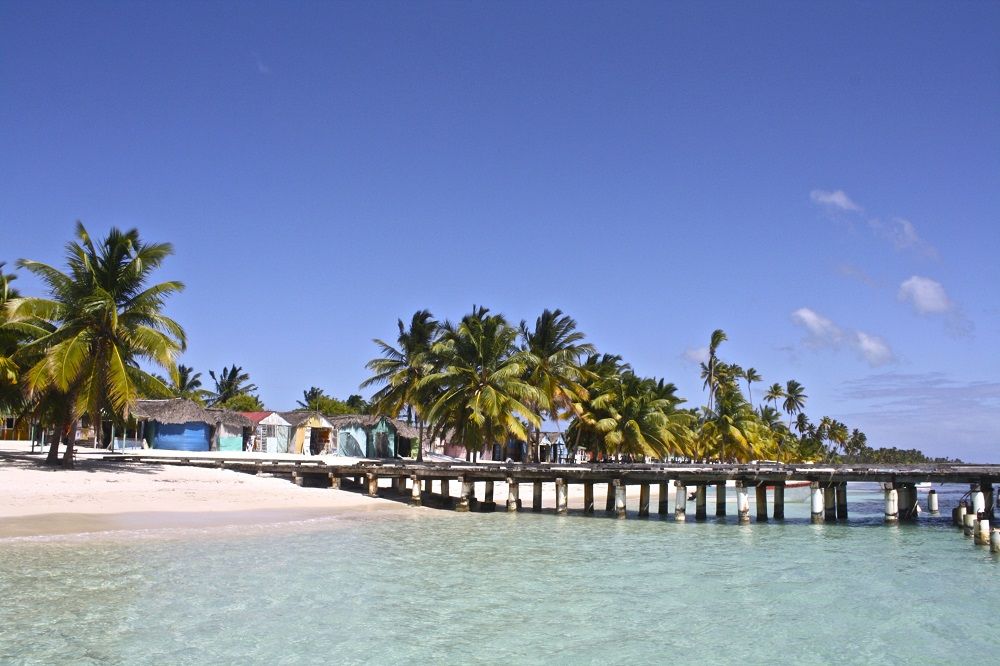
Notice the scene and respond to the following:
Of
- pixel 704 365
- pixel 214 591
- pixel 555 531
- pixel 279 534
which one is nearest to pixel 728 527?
pixel 555 531

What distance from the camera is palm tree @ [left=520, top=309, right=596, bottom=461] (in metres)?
38.7

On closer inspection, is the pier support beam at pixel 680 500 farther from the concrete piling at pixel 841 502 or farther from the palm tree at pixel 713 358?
the palm tree at pixel 713 358

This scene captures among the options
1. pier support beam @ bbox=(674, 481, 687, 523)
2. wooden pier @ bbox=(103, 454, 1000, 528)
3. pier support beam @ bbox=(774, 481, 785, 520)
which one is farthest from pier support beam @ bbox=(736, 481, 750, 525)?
pier support beam @ bbox=(774, 481, 785, 520)

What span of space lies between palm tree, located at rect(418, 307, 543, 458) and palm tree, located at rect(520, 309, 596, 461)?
2.30 metres

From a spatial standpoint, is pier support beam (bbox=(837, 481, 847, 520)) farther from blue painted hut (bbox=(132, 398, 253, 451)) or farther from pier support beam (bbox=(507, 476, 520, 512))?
blue painted hut (bbox=(132, 398, 253, 451))

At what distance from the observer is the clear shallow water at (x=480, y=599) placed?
10867mm

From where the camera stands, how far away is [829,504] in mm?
28688

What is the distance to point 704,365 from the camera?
64.8m

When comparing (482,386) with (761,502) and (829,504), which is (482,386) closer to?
(761,502)

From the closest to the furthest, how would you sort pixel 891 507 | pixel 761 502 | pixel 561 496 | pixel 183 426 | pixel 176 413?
pixel 891 507 < pixel 761 502 < pixel 561 496 < pixel 176 413 < pixel 183 426

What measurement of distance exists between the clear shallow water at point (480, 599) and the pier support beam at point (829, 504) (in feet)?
19.8

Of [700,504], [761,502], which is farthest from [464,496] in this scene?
[761,502]

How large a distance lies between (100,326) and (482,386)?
599 inches

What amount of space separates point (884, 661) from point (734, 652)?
6.63 ft
